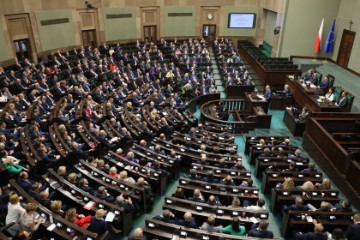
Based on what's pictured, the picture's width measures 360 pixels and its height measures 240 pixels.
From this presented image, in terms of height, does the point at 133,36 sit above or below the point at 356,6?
below

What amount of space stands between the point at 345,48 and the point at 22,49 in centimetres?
1779

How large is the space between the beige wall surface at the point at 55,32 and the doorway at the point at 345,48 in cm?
1611

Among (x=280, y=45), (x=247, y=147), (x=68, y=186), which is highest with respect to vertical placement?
(x=280, y=45)

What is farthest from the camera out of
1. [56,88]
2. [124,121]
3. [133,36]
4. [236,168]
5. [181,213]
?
[133,36]

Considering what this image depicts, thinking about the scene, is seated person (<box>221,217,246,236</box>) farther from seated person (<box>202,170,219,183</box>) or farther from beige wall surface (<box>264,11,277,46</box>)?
beige wall surface (<box>264,11,277,46</box>)

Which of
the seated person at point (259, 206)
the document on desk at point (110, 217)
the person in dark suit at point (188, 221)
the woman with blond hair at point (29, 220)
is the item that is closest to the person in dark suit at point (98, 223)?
the document on desk at point (110, 217)

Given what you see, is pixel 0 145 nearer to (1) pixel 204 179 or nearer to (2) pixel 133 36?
(1) pixel 204 179

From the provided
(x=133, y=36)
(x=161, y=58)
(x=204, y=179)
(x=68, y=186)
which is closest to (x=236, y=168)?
(x=204, y=179)

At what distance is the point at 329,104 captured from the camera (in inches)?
448

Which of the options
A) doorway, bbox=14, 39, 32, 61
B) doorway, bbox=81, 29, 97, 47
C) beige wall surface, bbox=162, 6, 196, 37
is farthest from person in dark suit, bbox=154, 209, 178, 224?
beige wall surface, bbox=162, 6, 196, 37

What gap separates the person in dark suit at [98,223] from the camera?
17.2ft

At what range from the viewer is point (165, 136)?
34.0ft

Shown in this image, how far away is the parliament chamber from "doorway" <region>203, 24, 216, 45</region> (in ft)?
12.7

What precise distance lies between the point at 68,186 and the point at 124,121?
425 cm
